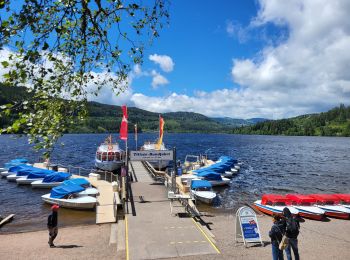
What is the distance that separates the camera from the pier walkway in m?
14.5

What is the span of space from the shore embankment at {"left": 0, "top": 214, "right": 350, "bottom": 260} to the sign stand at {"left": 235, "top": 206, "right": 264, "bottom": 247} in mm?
364

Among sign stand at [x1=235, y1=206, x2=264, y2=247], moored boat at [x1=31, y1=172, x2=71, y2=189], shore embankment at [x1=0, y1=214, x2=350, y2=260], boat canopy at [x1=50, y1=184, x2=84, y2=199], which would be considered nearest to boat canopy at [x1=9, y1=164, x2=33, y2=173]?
moored boat at [x1=31, y1=172, x2=71, y2=189]

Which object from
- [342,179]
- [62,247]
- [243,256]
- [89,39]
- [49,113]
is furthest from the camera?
[342,179]

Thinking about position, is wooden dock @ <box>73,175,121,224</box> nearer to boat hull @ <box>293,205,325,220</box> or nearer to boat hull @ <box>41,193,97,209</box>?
boat hull @ <box>41,193,97,209</box>

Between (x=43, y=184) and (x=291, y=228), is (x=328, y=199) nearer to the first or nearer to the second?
(x=291, y=228)

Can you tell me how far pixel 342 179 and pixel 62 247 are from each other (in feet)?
168

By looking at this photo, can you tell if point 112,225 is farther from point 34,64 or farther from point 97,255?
point 34,64

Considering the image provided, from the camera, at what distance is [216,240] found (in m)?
17.2

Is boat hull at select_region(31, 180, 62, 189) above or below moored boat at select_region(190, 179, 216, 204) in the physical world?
below

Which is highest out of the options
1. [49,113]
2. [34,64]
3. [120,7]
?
[120,7]

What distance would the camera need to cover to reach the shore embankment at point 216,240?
15.5 meters

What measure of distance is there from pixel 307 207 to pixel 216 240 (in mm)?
12899

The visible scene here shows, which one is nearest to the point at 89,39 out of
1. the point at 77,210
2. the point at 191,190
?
the point at 77,210

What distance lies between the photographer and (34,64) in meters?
5.21
